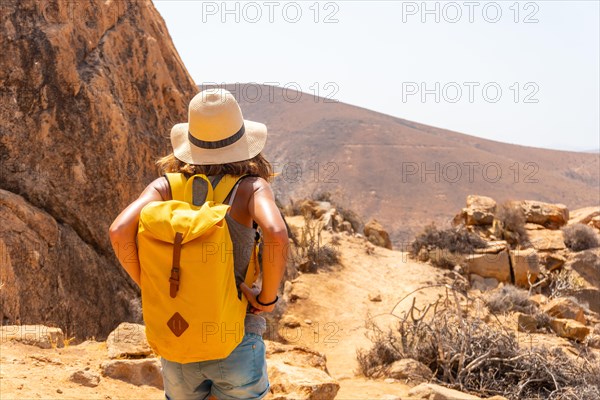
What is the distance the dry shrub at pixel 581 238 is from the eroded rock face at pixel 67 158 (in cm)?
980

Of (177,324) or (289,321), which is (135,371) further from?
(289,321)

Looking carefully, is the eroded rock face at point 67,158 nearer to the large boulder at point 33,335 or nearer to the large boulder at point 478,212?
the large boulder at point 33,335

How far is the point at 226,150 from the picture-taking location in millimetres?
2191

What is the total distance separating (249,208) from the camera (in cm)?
206

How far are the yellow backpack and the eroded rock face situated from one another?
2.97 m

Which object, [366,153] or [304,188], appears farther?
[366,153]

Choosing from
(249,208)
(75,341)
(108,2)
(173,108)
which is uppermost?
(108,2)

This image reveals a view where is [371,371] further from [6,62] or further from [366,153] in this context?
[366,153]

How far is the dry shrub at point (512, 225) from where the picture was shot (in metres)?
13.4

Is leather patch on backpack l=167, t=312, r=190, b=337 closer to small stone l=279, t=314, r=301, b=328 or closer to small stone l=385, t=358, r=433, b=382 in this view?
small stone l=385, t=358, r=433, b=382

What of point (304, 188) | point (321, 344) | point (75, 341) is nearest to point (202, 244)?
point (75, 341)

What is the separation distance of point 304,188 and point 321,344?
84.5ft

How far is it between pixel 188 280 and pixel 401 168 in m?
39.1

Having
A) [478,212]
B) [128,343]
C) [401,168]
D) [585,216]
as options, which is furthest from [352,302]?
[401,168]
